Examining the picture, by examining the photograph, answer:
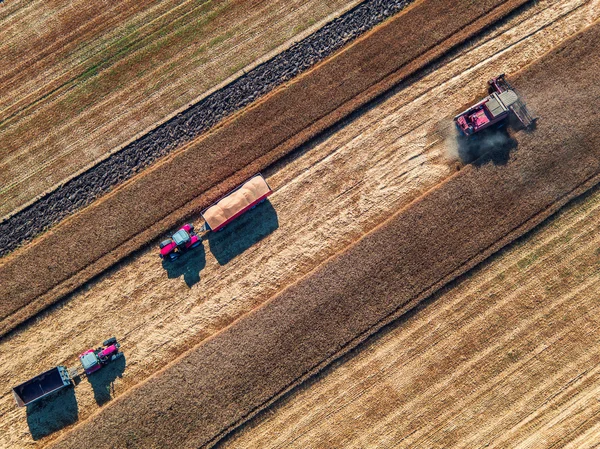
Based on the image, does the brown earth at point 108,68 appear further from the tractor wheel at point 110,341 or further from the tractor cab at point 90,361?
the tractor cab at point 90,361

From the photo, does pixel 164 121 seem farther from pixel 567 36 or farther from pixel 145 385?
pixel 567 36

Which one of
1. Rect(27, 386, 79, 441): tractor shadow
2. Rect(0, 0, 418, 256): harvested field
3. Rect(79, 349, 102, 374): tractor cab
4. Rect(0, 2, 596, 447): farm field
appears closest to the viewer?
Rect(79, 349, 102, 374): tractor cab

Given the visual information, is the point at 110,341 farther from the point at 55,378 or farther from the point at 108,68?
the point at 108,68

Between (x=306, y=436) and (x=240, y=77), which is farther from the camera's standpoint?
(x=240, y=77)


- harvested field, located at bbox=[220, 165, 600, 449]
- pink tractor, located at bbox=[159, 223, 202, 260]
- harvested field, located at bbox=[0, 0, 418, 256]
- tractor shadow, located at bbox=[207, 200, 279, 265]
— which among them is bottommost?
harvested field, located at bbox=[220, 165, 600, 449]

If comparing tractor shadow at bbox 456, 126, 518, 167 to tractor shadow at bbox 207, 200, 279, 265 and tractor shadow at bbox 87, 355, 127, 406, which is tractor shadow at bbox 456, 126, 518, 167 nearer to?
tractor shadow at bbox 207, 200, 279, 265

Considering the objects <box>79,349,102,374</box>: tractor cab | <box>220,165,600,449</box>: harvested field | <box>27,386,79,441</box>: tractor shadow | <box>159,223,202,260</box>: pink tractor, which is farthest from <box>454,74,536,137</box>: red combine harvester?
<box>27,386,79,441</box>: tractor shadow

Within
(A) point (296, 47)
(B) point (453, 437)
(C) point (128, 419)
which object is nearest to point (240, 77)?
(A) point (296, 47)
